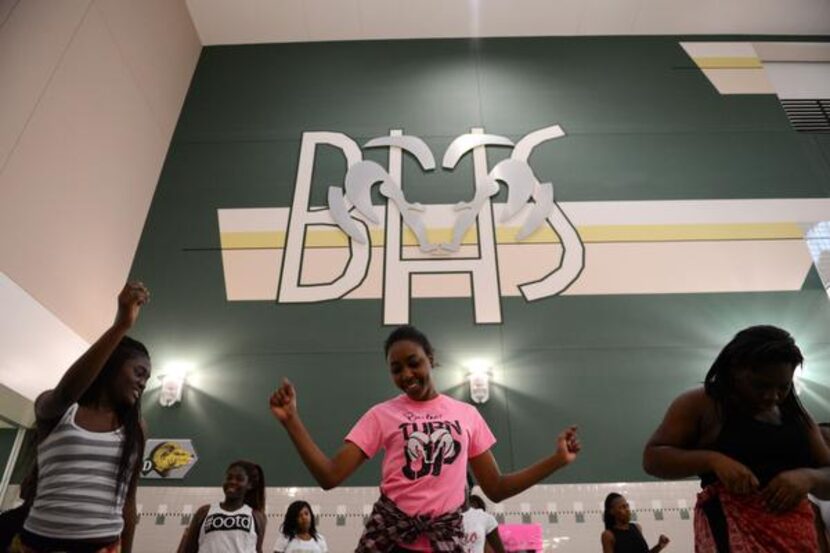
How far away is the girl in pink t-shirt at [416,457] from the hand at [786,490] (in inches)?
18.9

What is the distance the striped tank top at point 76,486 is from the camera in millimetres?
1388

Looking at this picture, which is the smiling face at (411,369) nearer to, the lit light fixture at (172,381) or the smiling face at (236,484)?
the smiling face at (236,484)

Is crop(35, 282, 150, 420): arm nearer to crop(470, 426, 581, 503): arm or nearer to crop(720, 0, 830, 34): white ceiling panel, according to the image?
crop(470, 426, 581, 503): arm

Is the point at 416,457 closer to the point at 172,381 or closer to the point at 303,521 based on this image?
the point at 303,521

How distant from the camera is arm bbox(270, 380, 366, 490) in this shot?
1.46m

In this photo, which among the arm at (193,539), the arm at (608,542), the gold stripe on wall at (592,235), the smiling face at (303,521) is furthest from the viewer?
the gold stripe on wall at (592,235)

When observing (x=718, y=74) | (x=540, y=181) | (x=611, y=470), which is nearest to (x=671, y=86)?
(x=718, y=74)

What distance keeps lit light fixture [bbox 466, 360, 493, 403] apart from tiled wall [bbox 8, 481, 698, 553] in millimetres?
878

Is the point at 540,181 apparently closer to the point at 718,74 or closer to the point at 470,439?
the point at 718,74

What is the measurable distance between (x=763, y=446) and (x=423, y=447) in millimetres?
828

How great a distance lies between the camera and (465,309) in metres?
5.53

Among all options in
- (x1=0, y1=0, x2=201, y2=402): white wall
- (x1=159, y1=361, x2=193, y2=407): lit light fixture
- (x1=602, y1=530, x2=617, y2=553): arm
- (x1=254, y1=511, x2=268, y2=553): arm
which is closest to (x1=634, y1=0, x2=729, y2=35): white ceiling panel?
(x1=0, y1=0, x2=201, y2=402): white wall

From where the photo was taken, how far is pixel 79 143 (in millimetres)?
5137

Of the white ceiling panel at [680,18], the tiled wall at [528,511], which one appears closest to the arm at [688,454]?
the tiled wall at [528,511]
